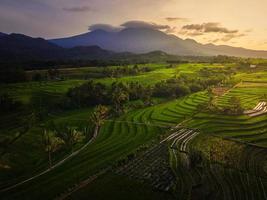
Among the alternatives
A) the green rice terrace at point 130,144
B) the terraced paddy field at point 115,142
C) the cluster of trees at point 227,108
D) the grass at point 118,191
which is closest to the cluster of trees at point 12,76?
the green rice terrace at point 130,144

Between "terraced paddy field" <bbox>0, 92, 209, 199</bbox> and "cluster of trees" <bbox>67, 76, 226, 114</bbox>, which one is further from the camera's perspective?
"cluster of trees" <bbox>67, 76, 226, 114</bbox>

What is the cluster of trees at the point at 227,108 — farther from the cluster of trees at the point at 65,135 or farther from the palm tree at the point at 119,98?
the cluster of trees at the point at 65,135

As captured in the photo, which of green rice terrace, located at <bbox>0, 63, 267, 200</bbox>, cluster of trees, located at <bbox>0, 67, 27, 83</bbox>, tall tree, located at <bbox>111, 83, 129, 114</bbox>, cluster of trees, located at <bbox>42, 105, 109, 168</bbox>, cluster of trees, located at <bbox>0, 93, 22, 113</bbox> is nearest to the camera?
green rice terrace, located at <bbox>0, 63, 267, 200</bbox>

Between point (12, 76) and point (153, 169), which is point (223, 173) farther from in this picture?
point (12, 76)

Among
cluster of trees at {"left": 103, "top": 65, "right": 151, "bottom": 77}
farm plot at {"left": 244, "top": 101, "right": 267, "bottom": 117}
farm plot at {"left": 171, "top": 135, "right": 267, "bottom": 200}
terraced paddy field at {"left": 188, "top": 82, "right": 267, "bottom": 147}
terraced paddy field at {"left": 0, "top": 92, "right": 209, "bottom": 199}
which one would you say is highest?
cluster of trees at {"left": 103, "top": 65, "right": 151, "bottom": 77}

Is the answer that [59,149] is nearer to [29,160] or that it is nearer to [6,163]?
[29,160]

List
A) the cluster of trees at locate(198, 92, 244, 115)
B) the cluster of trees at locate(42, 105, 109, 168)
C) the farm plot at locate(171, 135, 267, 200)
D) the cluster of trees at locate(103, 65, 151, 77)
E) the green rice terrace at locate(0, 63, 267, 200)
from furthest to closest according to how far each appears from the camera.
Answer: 1. the cluster of trees at locate(103, 65, 151, 77)
2. the cluster of trees at locate(198, 92, 244, 115)
3. the cluster of trees at locate(42, 105, 109, 168)
4. the green rice terrace at locate(0, 63, 267, 200)
5. the farm plot at locate(171, 135, 267, 200)

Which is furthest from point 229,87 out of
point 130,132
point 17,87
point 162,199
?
point 162,199

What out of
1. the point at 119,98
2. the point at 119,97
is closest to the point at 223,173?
the point at 119,97

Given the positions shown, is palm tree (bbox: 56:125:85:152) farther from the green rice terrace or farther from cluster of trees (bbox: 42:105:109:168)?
the green rice terrace

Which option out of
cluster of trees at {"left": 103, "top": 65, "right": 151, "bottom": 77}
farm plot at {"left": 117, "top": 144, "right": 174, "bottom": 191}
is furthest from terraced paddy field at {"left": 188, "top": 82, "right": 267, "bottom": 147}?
cluster of trees at {"left": 103, "top": 65, "right": 151, "bottom": 77}
